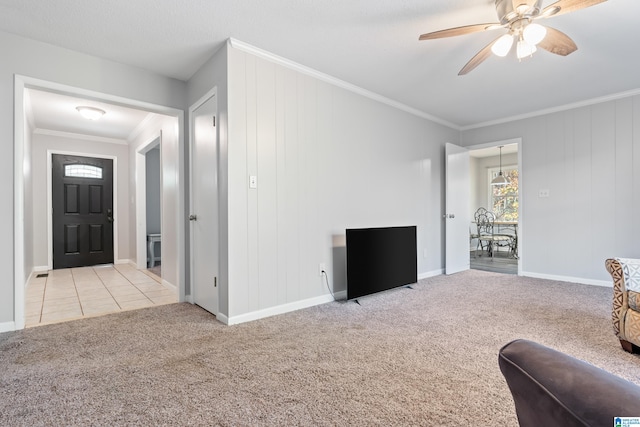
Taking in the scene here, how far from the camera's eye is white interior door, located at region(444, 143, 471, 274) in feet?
15.7

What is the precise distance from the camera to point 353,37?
2607 millimetres

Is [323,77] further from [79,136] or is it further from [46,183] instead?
[46,183]

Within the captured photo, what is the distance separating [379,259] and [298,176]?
4.21 feet

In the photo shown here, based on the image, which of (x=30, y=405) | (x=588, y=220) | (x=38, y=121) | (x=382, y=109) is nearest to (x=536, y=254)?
(x=588, y=220)

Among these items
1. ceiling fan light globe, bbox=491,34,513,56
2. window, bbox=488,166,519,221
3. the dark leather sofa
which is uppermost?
ceiling fan light globe, bbox=491,34,513,56

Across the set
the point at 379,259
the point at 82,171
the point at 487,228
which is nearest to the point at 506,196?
the point at 487,228

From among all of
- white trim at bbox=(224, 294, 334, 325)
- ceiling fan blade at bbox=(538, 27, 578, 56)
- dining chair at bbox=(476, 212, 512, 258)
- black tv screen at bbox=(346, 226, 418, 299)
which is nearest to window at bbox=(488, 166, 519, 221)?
dining chair at bbox=(476, 212, 512, 258)

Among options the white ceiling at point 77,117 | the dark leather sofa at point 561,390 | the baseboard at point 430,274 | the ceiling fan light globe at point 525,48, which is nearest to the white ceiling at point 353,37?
the ceiling fan light globe at point 525,48

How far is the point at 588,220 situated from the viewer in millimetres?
4129

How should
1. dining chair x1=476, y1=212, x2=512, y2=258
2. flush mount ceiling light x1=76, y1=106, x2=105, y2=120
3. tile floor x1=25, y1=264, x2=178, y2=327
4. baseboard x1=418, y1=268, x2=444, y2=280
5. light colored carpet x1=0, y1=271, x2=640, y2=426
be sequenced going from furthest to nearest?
dining chair x1=476, y1=212, x2=512, y2=258
baseboard x1=418, y1=268, x2=444, y2=280
flush mount ceiling light x1=76, y1=106, x2=105, y2=120
tile floor x1=25, y1=264, x2=178, y2=327
light colored carpet x1=0, y1=271, x2=640, y2=426

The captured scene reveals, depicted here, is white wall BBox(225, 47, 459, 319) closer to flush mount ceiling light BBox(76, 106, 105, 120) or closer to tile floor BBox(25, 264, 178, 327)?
Result: tile floor BBox(25, 264, 178, 327)

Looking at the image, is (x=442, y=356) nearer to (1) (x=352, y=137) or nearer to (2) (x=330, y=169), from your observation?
(2) (x=330, y=169)

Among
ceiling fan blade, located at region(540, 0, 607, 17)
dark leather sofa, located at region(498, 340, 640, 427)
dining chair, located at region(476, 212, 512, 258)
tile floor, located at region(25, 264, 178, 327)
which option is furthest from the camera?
dining chair, located at region(476, 212, 512, 258)

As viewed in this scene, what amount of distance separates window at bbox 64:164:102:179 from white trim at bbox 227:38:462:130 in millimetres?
4692
